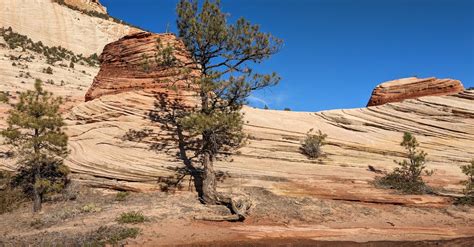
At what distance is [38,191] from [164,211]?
630cm

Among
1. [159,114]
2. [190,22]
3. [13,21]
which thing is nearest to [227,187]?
[159,114]

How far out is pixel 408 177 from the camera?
78.7 ft

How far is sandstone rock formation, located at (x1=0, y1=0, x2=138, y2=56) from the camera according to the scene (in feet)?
220

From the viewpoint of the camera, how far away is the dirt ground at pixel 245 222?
15.8 meters

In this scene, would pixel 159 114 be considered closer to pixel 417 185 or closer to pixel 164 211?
pixel 164 211

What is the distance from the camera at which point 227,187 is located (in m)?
22.0

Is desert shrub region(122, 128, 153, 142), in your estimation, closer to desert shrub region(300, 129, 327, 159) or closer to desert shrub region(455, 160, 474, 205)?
desert shrub region(300, 129, 327, 159)

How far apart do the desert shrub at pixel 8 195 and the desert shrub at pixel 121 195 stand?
4687 mm

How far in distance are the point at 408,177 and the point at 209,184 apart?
40.4 feet

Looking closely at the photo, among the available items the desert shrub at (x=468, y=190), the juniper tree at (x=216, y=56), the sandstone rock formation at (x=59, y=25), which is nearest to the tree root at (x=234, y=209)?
the juniper tree at (x=216, y=56)

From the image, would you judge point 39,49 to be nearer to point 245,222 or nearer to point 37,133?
point 37,133

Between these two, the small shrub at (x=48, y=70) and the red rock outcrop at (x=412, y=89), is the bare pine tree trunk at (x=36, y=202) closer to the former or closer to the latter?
the small shrub at (x=48, y=70)

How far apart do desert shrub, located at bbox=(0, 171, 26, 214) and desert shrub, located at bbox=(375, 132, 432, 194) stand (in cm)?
1976

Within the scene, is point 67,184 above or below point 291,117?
below
